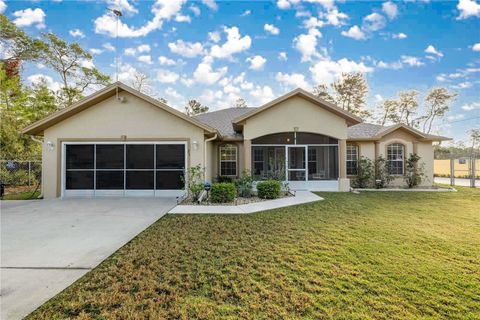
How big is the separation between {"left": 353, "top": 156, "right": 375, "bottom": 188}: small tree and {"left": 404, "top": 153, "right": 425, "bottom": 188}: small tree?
2.26 m

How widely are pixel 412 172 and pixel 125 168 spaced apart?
17005 mm

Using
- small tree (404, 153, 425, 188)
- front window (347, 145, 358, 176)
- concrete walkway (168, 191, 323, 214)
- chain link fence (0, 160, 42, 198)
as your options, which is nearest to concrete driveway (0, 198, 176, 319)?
concrete walkway (168, 191, 323, 214)

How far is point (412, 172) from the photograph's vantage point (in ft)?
46.7

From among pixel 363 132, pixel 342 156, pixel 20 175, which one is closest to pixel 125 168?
pixel 20 175

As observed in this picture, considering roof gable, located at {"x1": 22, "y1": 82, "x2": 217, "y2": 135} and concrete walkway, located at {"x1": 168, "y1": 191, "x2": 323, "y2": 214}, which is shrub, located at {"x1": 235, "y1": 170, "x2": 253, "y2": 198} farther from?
roof gable, located at {"x1": 22, "y1": 82, "x2": 217, "y2": 135}

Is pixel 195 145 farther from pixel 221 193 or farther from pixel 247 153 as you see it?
pixel 247 153

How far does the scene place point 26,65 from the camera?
2038 centimetres

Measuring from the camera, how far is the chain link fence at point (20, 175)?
1387 centimetres

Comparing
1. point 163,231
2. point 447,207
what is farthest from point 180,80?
point 447,207

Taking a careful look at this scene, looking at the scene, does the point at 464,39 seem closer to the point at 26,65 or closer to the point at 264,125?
the point at 264,125

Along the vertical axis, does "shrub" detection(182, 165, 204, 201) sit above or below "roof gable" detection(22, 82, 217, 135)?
below

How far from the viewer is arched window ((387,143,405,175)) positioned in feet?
48.2

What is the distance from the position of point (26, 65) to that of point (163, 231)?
24901 millimetres

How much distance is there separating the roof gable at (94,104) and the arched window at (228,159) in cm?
396
